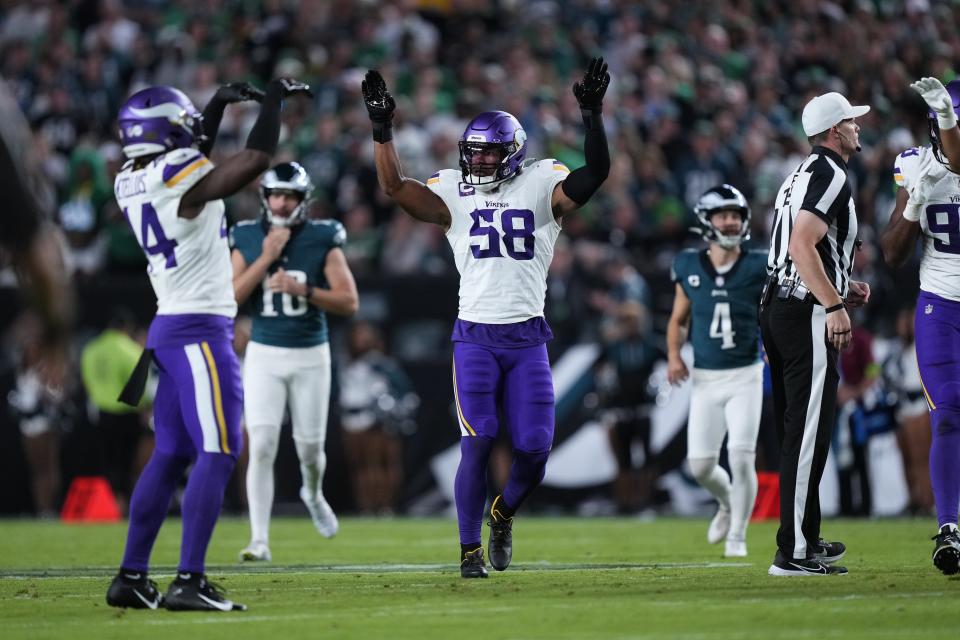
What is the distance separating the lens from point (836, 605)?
20.3 feet

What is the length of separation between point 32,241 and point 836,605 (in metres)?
3.48

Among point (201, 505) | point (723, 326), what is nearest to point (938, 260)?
point (723, 326)

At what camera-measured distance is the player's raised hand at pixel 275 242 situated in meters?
9.86

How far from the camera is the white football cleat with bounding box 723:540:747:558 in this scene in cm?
934

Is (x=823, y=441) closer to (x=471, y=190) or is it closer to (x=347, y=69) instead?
(x=471, y=190)

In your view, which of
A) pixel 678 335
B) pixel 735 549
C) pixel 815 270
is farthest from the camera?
pixel 678 335

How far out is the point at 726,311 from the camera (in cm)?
991

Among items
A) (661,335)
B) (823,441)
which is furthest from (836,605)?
(661,335)

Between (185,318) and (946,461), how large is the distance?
144 inches

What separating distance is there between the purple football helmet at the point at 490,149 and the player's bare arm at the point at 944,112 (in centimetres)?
196

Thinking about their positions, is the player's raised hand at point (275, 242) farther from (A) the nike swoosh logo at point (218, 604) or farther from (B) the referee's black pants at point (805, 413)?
(A) the nike swoosh logo at point (218, 604)

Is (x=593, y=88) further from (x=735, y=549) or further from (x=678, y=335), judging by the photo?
(x=735, y=549)

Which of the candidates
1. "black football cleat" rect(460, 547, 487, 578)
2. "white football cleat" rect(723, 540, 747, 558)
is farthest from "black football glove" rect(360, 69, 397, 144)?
"white football cleat" rect(723, 540, 747, 558)

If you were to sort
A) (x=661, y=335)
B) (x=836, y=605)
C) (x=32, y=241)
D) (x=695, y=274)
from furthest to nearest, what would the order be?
(x=661, y=335) < (x=695, y=274) < (x=836, y=605) < (x=32, y=241)
